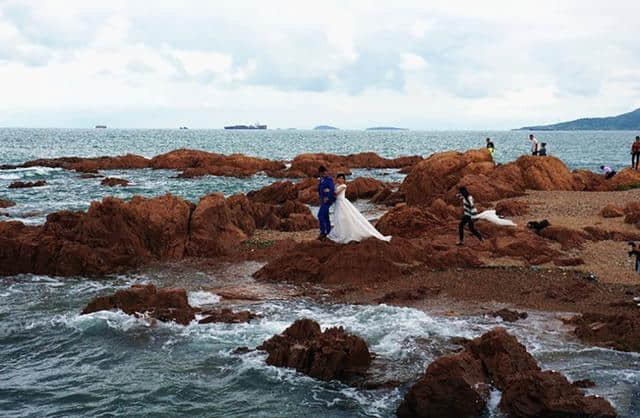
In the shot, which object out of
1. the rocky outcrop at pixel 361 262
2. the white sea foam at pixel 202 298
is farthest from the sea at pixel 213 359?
the rocky outcrop at pixel 361 262

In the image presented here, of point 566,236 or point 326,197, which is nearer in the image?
point 326,197

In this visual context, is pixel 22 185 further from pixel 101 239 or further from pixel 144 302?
pixel 144 302

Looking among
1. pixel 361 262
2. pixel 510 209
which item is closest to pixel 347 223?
pixel 361 262

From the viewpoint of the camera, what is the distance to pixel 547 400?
29.0 feet

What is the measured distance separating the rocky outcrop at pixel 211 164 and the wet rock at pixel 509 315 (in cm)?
4314

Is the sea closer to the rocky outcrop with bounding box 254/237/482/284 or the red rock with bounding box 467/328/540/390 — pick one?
the red rock with bounding box 467/328/540/390

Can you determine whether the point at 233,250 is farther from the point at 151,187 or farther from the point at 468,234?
the point at 151,187

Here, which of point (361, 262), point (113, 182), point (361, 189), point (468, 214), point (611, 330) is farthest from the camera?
point (113, 182)

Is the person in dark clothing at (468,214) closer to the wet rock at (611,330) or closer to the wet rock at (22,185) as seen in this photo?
the wet rock at (611,330)

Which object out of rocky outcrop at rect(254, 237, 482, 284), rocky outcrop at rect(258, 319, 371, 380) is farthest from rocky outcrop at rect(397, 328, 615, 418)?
rocky outcrop at rect(254, 237, 482, 284)

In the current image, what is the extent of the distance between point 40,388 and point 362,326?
602cm

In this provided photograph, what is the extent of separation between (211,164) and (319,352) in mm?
51433

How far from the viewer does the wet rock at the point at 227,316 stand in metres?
13.4

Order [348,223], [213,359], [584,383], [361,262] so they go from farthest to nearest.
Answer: [348,223]
[361,262]
[213,359]
[584,383]
